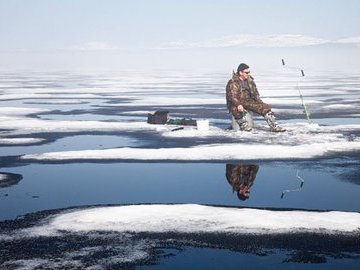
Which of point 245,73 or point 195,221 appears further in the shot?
point 245,73

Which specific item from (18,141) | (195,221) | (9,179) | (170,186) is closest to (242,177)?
(170,186)

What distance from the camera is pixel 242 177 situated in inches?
408

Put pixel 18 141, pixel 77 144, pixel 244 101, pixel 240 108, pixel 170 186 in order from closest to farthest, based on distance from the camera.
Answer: pixel 170 186, pixel 77 144, pixel 18 141, pixel 240 108, pixel 244 101

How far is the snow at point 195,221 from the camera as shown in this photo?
7.17m

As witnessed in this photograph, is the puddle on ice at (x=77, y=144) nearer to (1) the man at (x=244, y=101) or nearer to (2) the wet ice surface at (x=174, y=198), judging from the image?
(2) the wet ice surface at (x=174, y=198)

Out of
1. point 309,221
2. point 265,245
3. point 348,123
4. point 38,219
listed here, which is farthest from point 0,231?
point 348,123

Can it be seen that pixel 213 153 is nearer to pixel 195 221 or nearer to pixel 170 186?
pixel 170 186

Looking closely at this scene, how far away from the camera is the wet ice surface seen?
20.8 ft

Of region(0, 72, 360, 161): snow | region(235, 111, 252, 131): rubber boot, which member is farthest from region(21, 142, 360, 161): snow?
region(235, 111, 252, 131): rubber boot

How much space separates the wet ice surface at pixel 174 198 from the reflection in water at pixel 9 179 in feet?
0.06

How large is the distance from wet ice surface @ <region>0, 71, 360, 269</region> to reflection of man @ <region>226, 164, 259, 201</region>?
109 millimetres

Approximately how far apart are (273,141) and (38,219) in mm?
8129

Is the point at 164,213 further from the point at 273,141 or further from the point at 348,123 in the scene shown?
the point at 348,123

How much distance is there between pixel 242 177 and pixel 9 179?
409 cm
